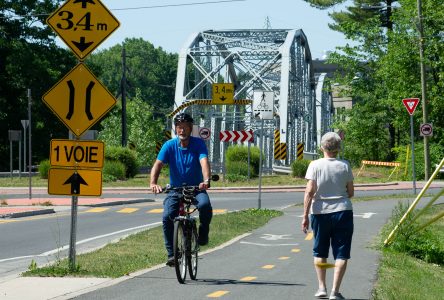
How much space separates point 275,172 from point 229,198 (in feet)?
70.8

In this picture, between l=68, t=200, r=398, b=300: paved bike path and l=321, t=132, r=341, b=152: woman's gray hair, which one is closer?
l=321, t=132, r=341, b=152: woman's gray hair

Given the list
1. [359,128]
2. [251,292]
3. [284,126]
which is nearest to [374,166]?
[359,128]

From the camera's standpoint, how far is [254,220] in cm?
2347

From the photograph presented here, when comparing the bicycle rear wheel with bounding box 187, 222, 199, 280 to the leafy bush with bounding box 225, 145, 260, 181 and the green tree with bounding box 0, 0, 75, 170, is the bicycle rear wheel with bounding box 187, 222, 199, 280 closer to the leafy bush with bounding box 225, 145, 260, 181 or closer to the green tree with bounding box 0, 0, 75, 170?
the leafy bush with bounding box 225, 145, 260, 181

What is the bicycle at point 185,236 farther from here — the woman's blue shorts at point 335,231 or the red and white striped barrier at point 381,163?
the red and white striped barrier at point 381,163

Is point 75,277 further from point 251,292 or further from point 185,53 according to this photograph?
point 185,53

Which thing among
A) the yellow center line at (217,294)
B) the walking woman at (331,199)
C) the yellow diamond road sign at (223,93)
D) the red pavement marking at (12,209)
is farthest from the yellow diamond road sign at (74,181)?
the yellow diamond road sign at (223,93)

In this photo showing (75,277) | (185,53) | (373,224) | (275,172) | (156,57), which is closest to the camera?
A: (75,277)

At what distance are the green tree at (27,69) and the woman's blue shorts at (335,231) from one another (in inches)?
2201

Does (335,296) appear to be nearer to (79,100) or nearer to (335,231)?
(335,231)

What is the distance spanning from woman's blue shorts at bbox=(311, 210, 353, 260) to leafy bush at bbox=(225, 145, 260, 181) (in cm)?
3808

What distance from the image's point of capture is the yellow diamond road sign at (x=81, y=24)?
12.1m

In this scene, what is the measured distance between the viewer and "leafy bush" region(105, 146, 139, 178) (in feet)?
163

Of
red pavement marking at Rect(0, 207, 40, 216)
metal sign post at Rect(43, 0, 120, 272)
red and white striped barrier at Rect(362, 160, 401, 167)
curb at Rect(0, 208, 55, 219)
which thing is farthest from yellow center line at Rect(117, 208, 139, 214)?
red and white striped barrier at Rect(362, 160, 401, 167)
